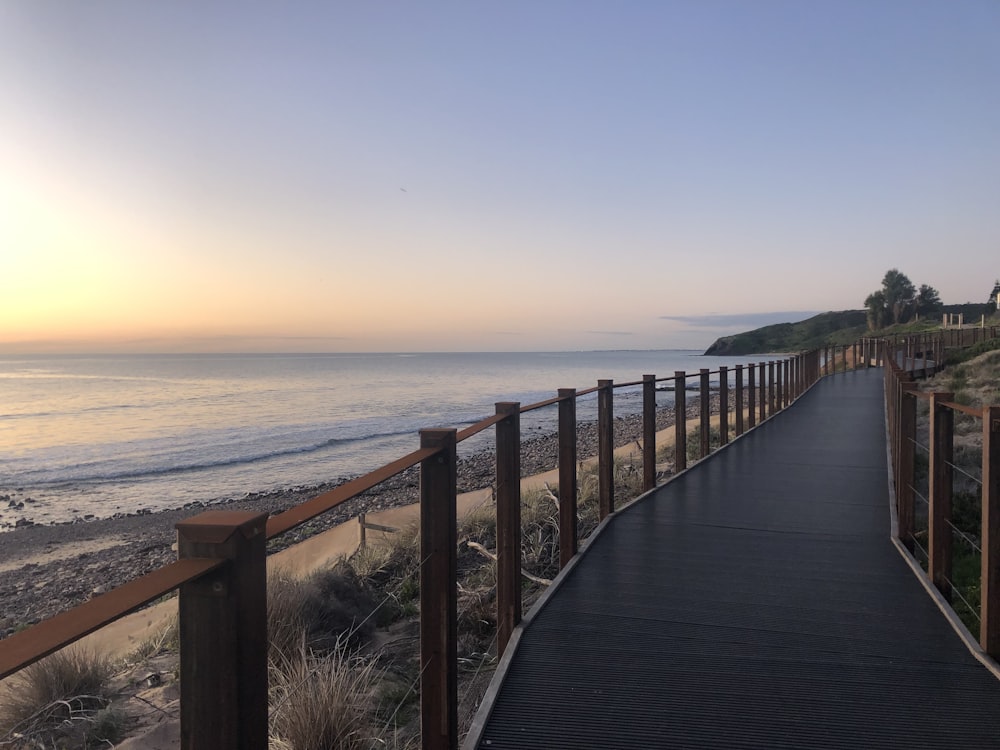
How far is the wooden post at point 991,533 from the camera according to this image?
3.09m

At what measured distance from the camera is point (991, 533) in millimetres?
3119

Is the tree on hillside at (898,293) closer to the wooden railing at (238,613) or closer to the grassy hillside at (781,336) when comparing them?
the grassy hillside at (781,336)

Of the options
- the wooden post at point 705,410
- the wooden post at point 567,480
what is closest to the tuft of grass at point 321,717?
the wooden post at point 567,480

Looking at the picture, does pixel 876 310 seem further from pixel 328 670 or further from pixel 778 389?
pixel 328 670

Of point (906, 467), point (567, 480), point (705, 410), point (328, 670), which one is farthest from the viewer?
point (705, 410)

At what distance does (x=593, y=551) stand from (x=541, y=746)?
2.27 metres

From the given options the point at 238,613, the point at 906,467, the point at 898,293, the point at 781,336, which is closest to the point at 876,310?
the point at 898,293

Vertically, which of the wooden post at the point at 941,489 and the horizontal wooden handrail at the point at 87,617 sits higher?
the horizontal wooden handrail at the point at 87,617

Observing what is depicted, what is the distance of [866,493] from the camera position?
663 centimetres

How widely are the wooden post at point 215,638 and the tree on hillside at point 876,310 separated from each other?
9859 centimetres

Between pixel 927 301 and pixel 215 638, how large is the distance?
10457cm

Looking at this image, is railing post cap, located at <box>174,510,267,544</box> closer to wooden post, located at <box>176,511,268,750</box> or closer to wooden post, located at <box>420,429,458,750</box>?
wooden post, located at <box>176,511,268,750</box>

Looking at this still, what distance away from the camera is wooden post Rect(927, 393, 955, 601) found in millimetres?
3977

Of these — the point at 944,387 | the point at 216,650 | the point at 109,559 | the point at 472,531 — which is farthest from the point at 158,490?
the point at 944,387
